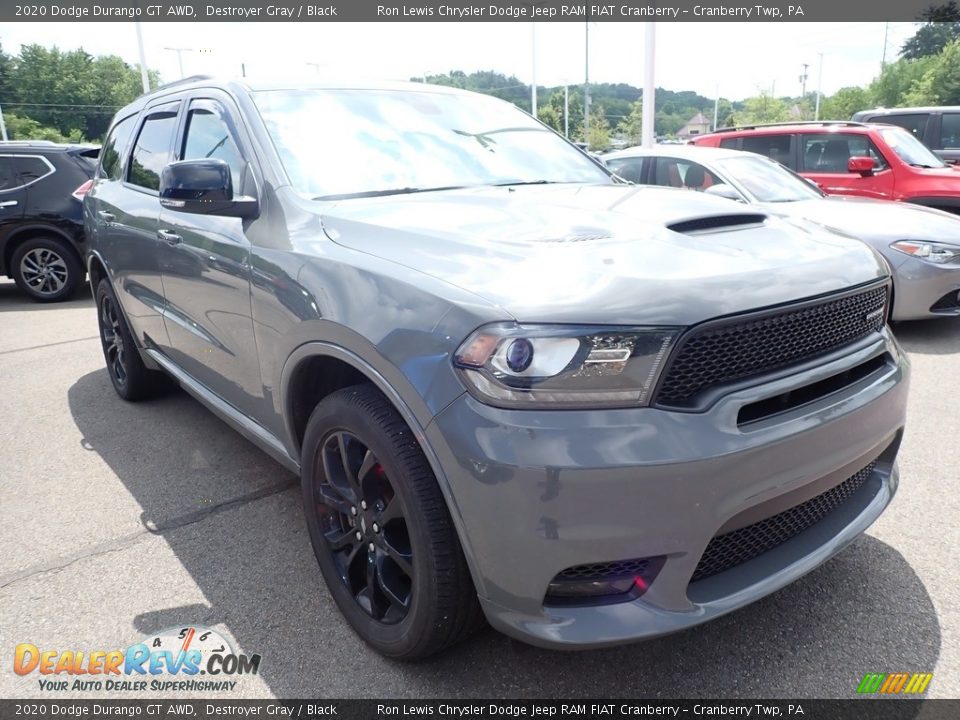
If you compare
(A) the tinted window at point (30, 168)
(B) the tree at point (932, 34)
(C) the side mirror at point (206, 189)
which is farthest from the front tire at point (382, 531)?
(B) the tree at point (932, 34)

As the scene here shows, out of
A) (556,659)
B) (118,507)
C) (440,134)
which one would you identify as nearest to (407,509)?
(556,659)

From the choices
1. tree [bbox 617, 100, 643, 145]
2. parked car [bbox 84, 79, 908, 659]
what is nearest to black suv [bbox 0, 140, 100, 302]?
parked car [bbox 84, 79, 908, 659]

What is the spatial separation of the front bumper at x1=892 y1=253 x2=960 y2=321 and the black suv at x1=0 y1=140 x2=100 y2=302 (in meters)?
8.75

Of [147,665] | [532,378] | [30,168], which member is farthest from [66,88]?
[532,378]

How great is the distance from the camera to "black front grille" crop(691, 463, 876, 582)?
1.83m

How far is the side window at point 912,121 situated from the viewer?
438 inches

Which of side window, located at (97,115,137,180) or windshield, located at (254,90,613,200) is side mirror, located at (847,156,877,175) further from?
side window, located at (97,115,137,180)

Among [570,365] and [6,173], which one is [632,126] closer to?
[6,173]

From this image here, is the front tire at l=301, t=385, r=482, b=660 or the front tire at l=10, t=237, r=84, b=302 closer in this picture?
the front tire at l=301, t=385, r=482, b=660

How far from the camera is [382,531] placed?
2115 millimetres

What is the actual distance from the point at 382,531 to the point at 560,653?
0.70m

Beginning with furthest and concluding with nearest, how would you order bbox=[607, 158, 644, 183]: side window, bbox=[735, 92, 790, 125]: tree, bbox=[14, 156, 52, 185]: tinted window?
bbox=[735, 92, 790, 125]: tree, bbox=[14, 156, 52, 185]: tinted window, bbox=[607, 158, 644, 183]: side window

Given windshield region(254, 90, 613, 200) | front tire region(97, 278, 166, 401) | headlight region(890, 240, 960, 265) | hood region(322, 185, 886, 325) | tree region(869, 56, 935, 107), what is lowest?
front tire region(97, 278, 166, 401)

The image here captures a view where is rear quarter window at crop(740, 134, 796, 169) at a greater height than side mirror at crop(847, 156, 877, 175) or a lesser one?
greater
